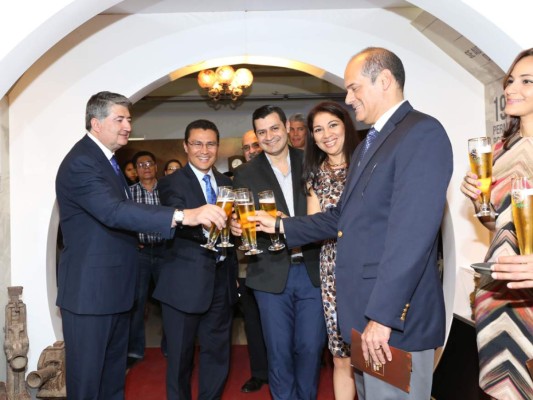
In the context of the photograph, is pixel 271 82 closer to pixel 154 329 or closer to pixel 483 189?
pixel 154 329

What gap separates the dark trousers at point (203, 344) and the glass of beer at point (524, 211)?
7.06 ft

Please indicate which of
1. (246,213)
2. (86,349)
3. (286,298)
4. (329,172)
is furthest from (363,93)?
(86,349)

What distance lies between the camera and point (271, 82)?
1006 centimetres

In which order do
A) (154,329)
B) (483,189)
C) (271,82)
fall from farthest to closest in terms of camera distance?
(271,82) < (154,329) < (483,189)

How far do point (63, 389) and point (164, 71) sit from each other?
2.40m

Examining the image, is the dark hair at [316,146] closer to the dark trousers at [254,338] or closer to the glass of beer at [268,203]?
the glass of beer at [268,203]

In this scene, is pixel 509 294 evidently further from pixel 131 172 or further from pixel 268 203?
pixel 131 172

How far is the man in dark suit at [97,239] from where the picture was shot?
9.64 ft

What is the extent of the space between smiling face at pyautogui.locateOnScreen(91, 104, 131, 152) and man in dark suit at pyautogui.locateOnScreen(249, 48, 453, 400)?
138 cm

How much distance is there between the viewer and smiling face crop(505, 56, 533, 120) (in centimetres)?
213

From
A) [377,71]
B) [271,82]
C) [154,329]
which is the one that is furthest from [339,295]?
[271,82]

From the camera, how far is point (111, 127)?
3.12 metres

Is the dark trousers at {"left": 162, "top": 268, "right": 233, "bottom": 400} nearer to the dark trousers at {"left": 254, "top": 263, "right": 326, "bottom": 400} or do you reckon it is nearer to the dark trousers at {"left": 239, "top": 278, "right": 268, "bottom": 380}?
the dark trousers at {"left": 254, "top": 263, "right": 326, "bottom": 400}

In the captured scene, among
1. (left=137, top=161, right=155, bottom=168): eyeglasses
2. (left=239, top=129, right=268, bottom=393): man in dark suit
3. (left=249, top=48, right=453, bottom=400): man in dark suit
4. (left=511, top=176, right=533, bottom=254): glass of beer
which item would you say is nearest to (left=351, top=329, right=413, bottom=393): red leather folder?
(left=249, top=48, right=453, bottom=400): man in dark suit
